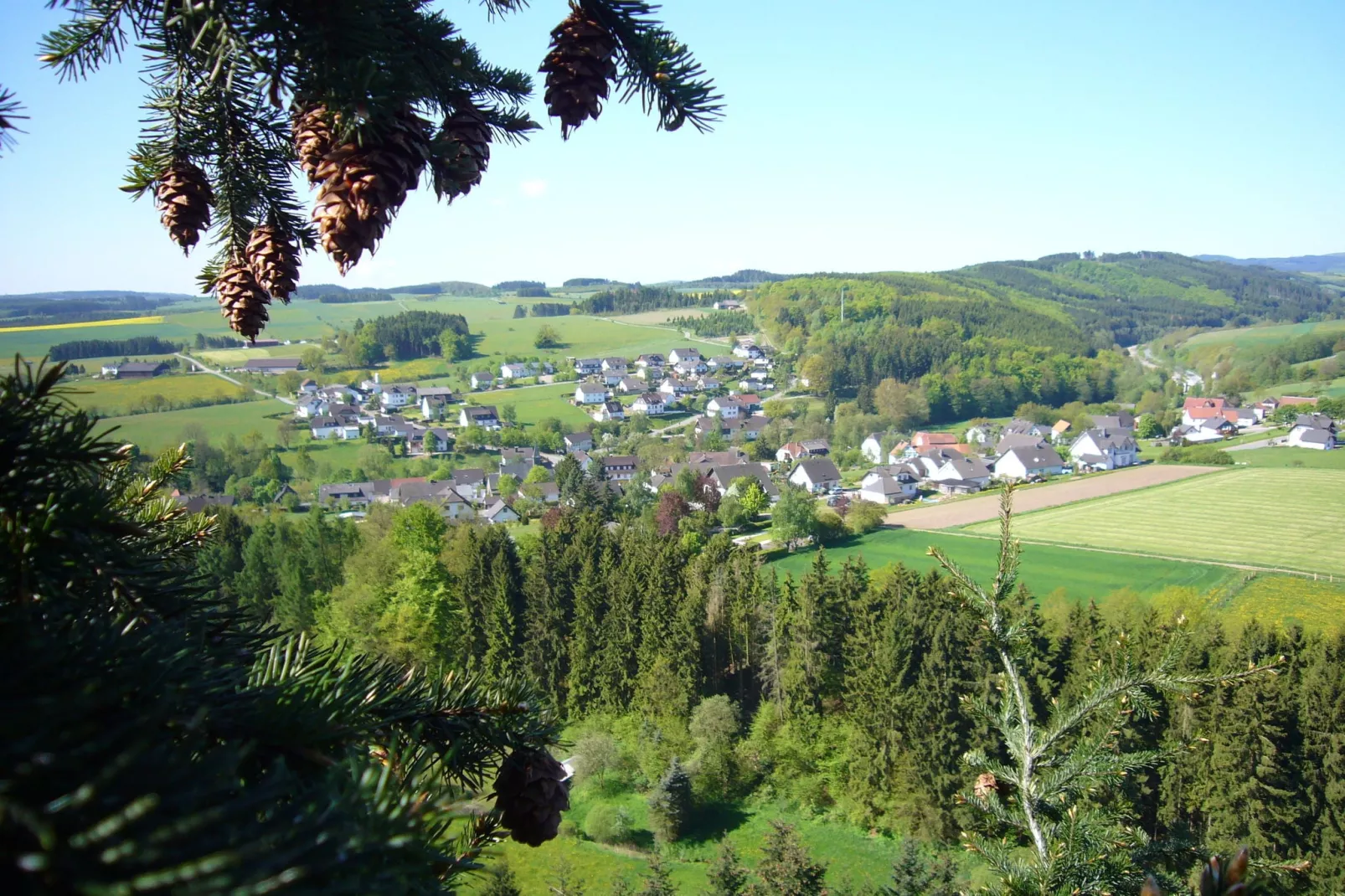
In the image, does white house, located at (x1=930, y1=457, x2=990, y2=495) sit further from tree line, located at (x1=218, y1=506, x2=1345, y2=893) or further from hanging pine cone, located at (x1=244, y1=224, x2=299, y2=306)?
hanging pine cone, located at (x1=244, y1=224, x2=299, y2=306)

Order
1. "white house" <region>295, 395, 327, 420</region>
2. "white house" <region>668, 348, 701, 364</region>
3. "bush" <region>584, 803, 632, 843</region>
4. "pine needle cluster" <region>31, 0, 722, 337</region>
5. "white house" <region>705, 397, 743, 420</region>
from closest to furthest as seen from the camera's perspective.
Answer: "pine needle cluster" <region>31, 0, 722, 337</region>
"bush" <region>584, 803, 632, 843</region>
"white house" <region>295, 395, 327, 420</region>
"white house" <region>705, 397, 743, 420</region>
"white house" <region>668, 348, 701, 364</region>

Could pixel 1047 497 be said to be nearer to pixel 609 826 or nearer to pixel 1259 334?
pixel 609 826

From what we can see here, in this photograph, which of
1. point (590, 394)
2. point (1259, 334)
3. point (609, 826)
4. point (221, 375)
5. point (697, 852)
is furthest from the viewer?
point (1259, 334)

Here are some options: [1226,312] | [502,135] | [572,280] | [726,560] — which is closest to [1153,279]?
[1226,312]

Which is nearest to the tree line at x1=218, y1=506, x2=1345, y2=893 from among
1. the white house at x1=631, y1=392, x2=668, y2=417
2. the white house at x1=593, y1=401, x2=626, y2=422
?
the white house at x1=593, y1=401, x2=626, y2=422

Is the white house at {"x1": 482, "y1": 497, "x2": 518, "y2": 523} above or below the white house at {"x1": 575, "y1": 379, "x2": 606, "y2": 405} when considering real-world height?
below

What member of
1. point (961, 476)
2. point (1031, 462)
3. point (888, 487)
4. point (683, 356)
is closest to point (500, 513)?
point (888, 487)

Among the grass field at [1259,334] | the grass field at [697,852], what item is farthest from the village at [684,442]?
the grass field at [697,852]
